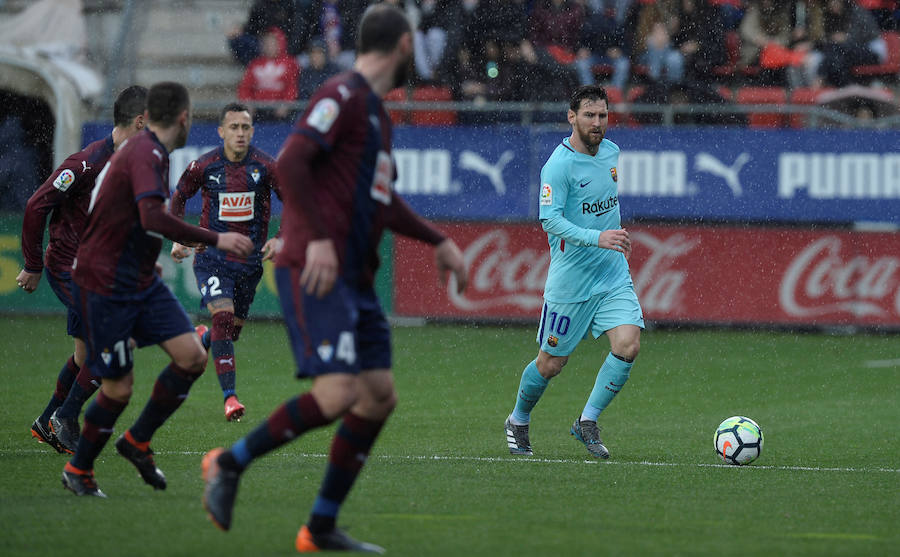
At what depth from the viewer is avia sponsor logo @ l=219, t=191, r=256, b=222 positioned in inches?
417

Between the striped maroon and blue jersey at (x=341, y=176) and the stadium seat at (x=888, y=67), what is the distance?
1423 centimetres

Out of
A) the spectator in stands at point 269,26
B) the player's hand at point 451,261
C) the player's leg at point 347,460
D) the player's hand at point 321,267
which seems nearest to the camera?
the player's hand at point 321,267

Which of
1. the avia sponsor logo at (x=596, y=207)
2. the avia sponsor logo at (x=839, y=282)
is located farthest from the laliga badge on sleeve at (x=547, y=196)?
the avia sponsor logo at (x=839, y=282)

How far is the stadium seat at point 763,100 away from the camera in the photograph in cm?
1723

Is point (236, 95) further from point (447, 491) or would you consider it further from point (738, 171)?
point (447, 491)

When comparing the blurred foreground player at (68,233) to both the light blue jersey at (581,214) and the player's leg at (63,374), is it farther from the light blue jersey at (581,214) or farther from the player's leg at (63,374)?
the light blue jersey at (581,214)

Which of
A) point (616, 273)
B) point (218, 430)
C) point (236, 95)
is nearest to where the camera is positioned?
point (616, 273)

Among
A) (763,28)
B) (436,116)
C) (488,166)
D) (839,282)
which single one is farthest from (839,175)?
(436,116)

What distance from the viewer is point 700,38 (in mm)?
18516

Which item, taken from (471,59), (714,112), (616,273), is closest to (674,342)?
(714,112)

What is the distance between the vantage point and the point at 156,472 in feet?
22.3

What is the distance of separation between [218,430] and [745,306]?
8851 millimetres

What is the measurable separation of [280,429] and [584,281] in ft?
12.4

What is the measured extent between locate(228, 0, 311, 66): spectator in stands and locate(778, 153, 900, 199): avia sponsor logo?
7.07 metres
